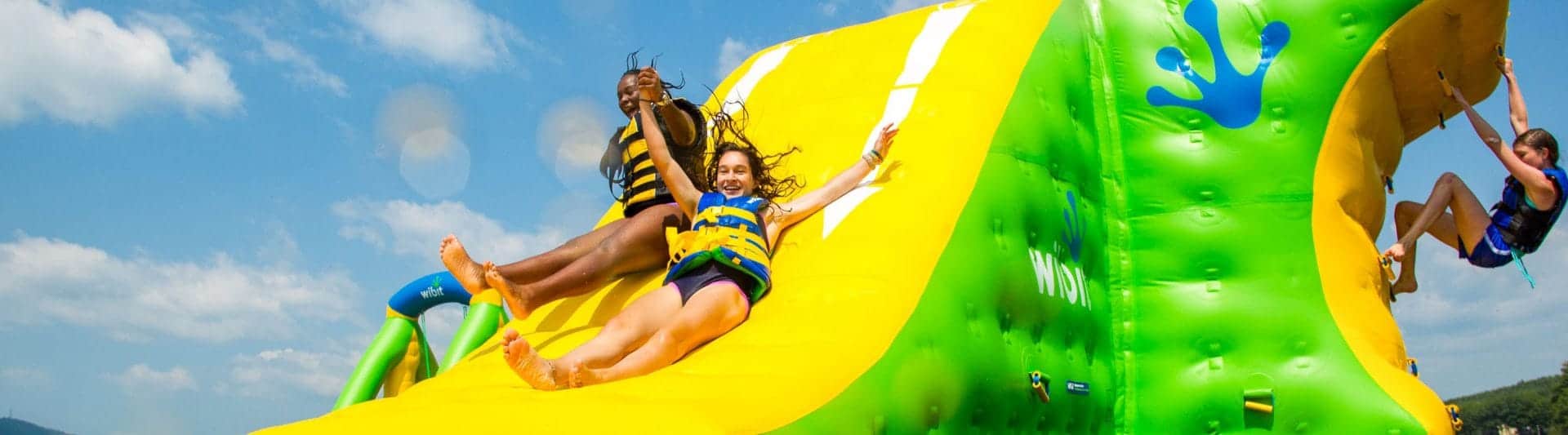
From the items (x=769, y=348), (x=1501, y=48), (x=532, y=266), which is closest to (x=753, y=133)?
(x=532, y=266)

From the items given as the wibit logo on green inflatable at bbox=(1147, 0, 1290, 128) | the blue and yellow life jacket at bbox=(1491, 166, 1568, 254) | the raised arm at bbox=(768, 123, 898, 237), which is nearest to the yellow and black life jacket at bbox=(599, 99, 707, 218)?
the raised arm at bbox=(768, 123, 898, 237)

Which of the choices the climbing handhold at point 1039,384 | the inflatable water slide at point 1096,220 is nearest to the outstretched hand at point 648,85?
the inflatable water slide at point 1096,220

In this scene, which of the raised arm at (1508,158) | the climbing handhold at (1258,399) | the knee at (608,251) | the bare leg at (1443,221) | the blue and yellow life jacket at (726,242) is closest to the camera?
the blue and yellow life jacket at (726,242)

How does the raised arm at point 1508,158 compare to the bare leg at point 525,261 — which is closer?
the bare leg at point 525,261

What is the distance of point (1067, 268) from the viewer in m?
3.41

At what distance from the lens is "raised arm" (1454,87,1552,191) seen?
3920 millimetres

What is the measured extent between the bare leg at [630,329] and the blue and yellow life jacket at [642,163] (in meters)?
0.76

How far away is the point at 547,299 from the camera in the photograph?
3098mm

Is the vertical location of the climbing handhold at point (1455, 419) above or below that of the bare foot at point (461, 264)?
below

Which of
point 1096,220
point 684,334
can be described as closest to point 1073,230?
point 1096,220

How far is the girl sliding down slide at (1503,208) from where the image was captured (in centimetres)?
396

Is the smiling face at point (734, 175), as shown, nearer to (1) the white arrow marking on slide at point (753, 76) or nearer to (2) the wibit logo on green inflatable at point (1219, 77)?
(1) the white arrow marking on slide at point (753, 76)

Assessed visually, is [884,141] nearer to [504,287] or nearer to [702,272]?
[702,272]

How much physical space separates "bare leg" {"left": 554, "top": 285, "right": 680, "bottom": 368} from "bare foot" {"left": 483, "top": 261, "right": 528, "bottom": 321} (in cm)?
62
